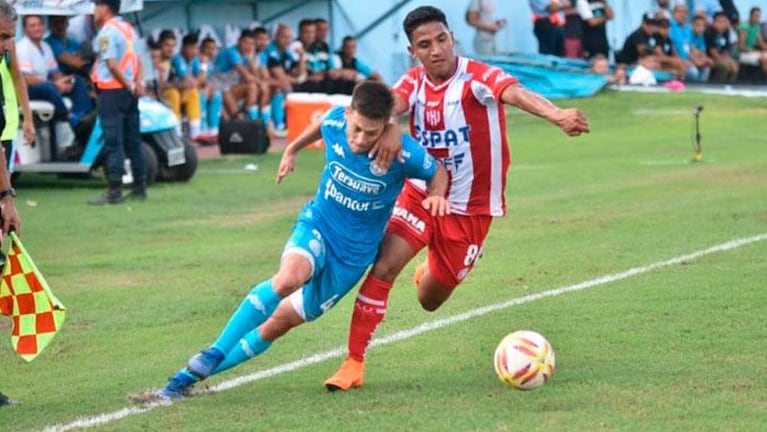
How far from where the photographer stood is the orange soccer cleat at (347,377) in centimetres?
798

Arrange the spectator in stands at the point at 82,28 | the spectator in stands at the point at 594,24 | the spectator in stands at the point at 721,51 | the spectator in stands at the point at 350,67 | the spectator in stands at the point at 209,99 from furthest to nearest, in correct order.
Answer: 1. the spectator in stands at the point at 721,51
2. the spectator in stands at the point at 594,24
3. the spectator in stands at the point at 350,67
4. the spectator in stands at the point at 209,99
5. the spectator in stands at the point at 82,28

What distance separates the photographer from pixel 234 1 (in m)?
29.7

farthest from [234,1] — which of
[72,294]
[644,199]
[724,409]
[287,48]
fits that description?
[724,409]

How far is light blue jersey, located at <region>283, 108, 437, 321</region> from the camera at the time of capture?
26.3ft

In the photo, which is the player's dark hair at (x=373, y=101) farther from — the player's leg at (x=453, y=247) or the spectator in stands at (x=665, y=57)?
the spectator in stands at (x=665, y=57)

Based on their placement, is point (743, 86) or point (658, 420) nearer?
point (658, 420)

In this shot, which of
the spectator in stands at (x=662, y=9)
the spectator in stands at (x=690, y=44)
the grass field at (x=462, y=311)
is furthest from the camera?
the spectator in stands at (x=690, y=44)

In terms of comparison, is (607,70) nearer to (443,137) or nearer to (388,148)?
(443,137)

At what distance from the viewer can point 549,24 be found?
33625 millimetres

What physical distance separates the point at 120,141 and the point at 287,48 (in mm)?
10868

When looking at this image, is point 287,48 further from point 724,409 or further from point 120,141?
point 724,409

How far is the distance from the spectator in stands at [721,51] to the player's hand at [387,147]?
3018 cm

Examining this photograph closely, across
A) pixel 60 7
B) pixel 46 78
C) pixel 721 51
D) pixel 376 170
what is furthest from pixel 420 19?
pixel 721 51

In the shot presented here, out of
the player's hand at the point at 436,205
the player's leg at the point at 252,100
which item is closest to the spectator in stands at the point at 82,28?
the player's leg at the point at 252,100
